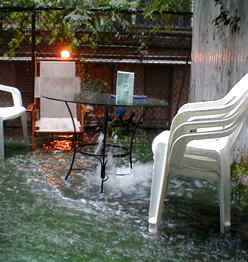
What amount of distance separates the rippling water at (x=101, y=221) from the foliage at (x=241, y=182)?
215 millimetres

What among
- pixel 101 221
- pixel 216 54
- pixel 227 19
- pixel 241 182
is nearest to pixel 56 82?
pixel 216 54

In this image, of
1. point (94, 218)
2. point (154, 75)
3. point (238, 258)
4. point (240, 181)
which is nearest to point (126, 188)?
point (94, 218)

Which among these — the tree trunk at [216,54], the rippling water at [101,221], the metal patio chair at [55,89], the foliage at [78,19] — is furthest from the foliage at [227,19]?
the metal patio chair at [55,89]

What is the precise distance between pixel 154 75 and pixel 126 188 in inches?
144

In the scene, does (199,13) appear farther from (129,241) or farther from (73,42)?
(129,241)

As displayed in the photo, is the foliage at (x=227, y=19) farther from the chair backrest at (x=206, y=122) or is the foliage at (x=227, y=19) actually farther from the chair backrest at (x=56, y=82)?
the chair backrest at (x=56, y=82)

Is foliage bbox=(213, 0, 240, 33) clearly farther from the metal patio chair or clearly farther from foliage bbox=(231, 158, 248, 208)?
the metal patio chair

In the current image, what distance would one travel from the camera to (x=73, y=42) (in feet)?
19.5

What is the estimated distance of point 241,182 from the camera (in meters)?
3.74

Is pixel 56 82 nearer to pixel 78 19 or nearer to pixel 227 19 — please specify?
pixel 78 19

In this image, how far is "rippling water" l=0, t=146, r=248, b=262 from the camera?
2352 mm

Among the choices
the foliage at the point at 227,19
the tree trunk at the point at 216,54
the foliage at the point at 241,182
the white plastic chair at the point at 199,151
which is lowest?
the foliage at the point at 241,182

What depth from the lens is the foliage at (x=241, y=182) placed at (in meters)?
3.30

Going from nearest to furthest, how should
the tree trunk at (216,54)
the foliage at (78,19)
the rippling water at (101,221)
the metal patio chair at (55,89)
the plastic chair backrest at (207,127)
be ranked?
the rippling water at (101,221) < the plastic chair backrest at (207,127) < the tree trunk at (216,54) < the metal patio chair at (55,89) < the foliage at (78,19)
